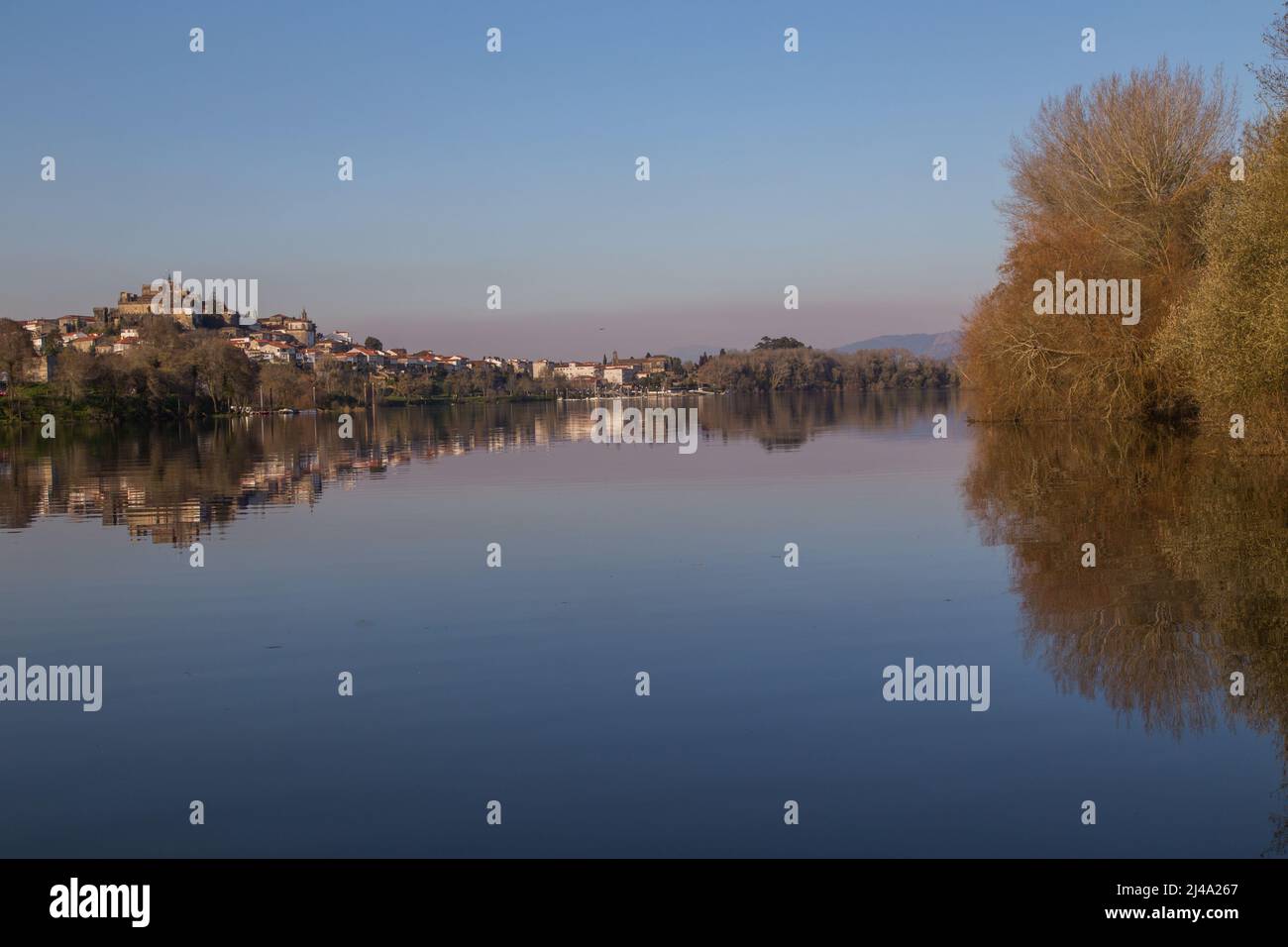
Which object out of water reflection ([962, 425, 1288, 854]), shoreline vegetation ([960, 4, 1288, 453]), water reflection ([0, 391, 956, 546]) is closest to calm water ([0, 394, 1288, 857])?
water reflection ([962, 425, 1288, 854])

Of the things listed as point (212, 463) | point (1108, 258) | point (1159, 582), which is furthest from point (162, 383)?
point (1159, 582)

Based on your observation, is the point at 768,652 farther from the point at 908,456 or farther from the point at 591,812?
the point at 908,456

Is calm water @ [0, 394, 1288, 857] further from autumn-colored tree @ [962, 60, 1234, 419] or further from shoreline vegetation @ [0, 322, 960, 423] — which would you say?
shoreline vegetation @ [0, 322, 960, 423]

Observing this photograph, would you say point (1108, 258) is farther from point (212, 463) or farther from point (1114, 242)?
point (212, 463)

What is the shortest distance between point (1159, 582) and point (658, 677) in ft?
21.1

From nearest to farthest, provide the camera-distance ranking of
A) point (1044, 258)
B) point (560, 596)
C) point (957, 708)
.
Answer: point (957, 708) → point (560, 596) → point (1044, 258)

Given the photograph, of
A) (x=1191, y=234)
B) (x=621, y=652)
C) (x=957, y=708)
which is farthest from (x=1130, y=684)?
(x=1191, y=234)

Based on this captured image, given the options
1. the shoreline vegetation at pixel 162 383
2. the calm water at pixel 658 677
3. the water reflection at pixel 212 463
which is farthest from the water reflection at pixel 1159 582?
the shoreline vegetation at pixel 162 383

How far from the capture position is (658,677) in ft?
33.4

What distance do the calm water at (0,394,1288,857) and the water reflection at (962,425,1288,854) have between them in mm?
63

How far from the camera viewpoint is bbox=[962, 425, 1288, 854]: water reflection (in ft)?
30.3

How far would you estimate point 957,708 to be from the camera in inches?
358

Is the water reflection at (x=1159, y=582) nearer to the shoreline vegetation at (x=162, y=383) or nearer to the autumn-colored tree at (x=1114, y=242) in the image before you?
the autumn-colored tree at (x=1114, y=242)

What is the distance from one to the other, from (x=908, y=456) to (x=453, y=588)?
23673mm
